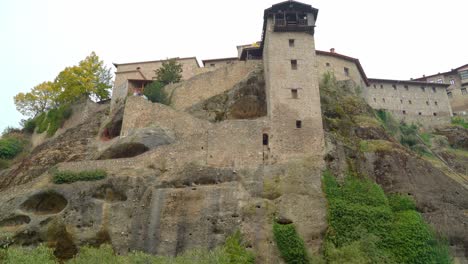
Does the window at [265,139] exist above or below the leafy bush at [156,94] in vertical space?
below

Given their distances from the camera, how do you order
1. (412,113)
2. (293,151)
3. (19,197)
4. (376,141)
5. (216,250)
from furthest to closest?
(412,113) < (376,141) < (293,151) < (19,197) < (216,250)

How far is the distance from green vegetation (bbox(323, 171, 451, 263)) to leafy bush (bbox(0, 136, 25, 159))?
32871mm

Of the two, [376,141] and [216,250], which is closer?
[216,250]

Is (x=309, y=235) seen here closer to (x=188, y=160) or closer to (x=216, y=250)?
(x=216, y=250)

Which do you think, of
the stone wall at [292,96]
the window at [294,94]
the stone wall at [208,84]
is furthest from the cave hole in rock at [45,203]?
the window at [294,94]

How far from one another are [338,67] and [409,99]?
13.0 meters

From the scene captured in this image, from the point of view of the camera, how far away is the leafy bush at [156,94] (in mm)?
41812

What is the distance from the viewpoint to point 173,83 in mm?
43844

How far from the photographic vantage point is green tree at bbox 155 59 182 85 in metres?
45.8

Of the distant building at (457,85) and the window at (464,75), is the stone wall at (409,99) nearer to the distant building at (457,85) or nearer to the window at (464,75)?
the distant building at (457,85)

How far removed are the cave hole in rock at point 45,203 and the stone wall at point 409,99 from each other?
3723 centimetres

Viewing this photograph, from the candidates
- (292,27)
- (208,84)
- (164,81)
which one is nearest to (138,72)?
(164,81)

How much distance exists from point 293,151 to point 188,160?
739 centimetres

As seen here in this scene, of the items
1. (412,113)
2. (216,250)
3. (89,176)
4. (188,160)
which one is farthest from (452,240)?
(412,113)
